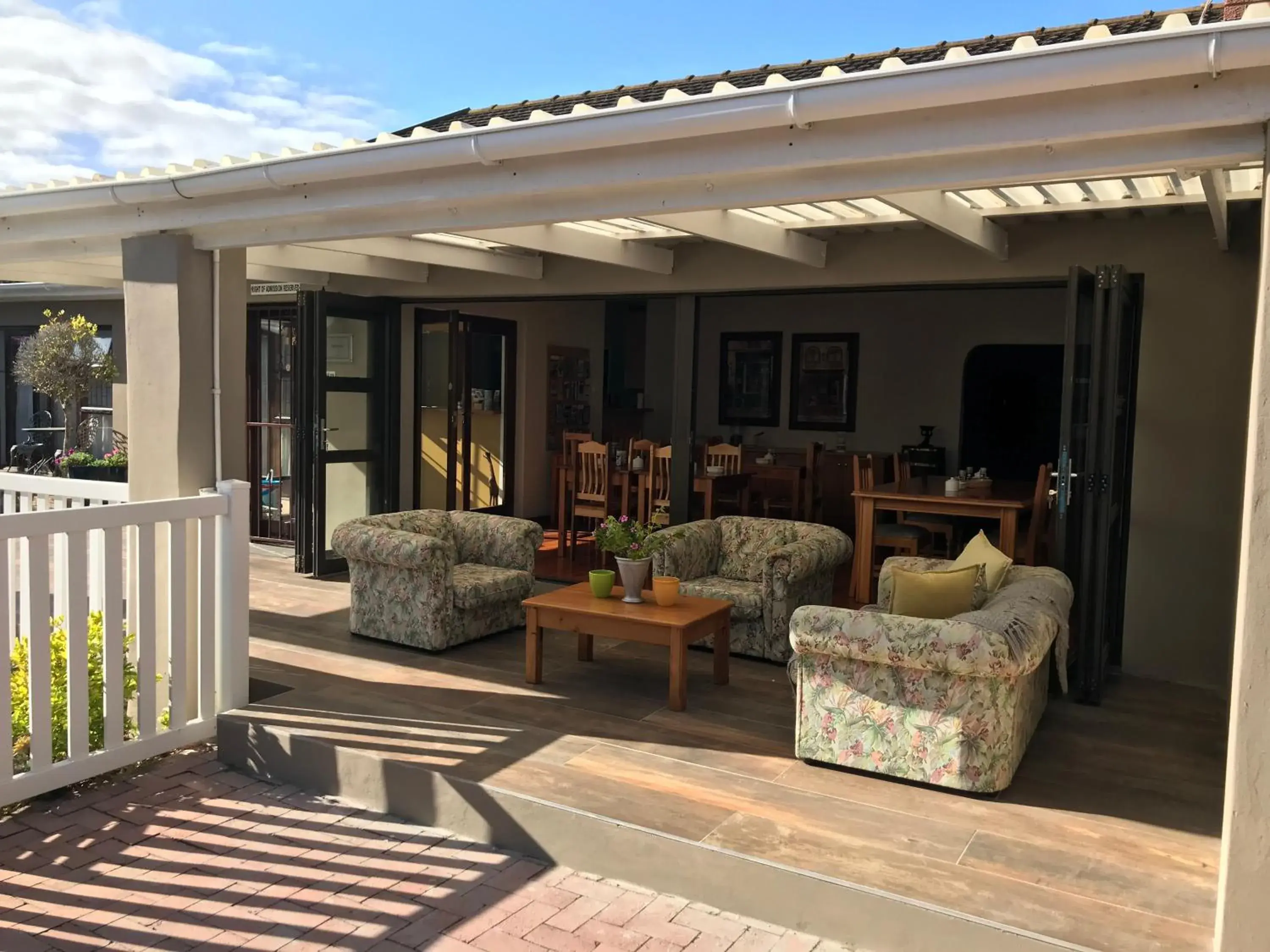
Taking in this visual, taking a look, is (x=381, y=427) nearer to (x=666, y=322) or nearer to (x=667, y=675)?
(x=667, y=675)

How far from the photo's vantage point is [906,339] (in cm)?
1045

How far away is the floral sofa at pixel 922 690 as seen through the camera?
3.53 m

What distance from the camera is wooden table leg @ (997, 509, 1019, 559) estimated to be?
6.34 metres

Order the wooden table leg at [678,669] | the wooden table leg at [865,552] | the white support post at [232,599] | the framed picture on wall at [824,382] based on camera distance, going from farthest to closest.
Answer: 1. the framed picture on wall at [824,382]
2. the wooden table leg at [865,552]
3. the wooden table leg at [678,669]
4. the white support post at [232,599]

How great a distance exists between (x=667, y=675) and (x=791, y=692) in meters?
0.66

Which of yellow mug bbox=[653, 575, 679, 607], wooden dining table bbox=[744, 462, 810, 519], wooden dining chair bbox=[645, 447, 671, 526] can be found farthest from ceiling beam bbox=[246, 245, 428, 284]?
wooden dining table bbox=[744, 462, 810, 519]

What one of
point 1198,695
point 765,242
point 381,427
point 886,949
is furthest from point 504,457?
point 886,949

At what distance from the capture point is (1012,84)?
270 cm

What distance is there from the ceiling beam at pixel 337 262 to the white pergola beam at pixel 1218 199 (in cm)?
440

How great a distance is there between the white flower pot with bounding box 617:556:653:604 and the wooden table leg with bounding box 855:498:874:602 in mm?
2340

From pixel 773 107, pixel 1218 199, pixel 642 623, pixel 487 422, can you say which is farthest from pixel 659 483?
pixel 773 107

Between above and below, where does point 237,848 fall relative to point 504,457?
below

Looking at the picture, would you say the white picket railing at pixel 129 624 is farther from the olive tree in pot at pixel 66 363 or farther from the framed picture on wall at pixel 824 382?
the framed picture on wall at pixel 824 382

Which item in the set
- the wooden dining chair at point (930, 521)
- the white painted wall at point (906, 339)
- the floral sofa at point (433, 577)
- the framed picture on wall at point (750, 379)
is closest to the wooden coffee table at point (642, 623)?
the floral sofa at point (433, 577)
